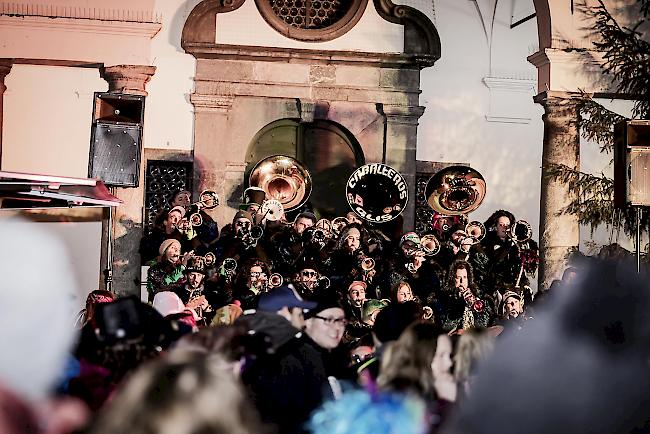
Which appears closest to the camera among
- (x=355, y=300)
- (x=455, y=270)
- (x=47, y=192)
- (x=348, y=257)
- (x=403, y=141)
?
(x=47, y=192)

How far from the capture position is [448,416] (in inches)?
Result: 209

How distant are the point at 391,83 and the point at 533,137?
217cm

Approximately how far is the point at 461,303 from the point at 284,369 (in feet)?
20.7

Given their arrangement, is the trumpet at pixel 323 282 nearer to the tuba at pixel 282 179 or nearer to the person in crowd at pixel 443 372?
the tuba at pixel 282 179

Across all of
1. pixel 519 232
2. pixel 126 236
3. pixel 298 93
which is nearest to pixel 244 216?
pixel 126 236

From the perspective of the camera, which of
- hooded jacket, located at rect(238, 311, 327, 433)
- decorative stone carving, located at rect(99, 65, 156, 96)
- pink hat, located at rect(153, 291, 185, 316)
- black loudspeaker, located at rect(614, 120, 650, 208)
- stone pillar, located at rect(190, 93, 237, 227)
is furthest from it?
stone pillar, located at rect(190, 93, 237, 227)

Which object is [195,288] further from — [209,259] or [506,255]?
[506,255]

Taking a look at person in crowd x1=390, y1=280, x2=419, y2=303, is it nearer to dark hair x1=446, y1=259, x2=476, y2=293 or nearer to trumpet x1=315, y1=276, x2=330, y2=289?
dark hair x1=446, y1=259, x2=476, y2=293

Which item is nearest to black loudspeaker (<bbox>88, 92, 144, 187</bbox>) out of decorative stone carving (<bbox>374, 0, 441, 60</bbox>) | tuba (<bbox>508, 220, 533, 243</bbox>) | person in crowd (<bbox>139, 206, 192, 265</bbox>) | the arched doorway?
person in crowd (<bbox>139, 206, 192, 265</bbox>)

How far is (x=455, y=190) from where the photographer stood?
14.1 metres

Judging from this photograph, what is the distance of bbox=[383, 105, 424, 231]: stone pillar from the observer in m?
15.4

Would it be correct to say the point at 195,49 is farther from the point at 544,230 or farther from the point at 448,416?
the point at 448,416

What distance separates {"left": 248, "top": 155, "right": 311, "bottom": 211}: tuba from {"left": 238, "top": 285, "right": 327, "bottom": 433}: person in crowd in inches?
336

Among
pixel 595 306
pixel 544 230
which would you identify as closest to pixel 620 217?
pixel 544 230
